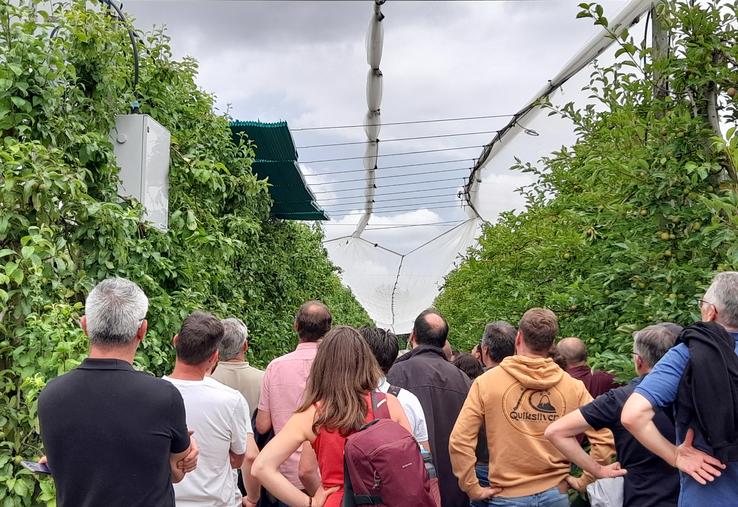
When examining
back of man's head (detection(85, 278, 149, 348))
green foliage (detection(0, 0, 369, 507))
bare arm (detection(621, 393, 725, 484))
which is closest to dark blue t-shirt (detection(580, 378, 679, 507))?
bare arm (detection(621, 393, 725, 484))

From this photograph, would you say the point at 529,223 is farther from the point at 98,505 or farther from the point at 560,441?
the point at 98,505

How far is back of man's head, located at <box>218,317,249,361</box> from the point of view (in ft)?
15.3

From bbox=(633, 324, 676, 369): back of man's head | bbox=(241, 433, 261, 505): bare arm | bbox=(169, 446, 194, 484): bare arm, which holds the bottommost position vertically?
bbox=(241, 433, 261, 505): bare arm

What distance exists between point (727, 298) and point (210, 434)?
6.98ft

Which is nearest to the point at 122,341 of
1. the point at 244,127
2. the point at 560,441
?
the point at 560,441

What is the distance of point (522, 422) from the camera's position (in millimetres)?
3951

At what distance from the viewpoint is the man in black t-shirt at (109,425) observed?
2.52 m

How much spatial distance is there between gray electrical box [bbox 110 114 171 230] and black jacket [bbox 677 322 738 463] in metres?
3.51

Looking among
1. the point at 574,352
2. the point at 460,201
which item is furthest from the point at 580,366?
the point at 460,201

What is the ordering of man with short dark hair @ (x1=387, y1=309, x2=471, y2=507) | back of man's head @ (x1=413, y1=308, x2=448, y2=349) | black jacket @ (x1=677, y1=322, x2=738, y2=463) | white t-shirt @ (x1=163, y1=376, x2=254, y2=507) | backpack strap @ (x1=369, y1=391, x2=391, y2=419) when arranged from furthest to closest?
back of man's head @ (x1=413, y1=308, x2=448, y2=349) < man with short dark hair @ (x1=387, y1=309, x2=471, y2=507) < white t-shirt @ (x1=163, y1=376, x2=254, y2=507) < backpack strap @ (x1=369, y1=391, x2=391, y2=419) < black jacket @ (x1=677, y1=322, x2=738, y2=463)

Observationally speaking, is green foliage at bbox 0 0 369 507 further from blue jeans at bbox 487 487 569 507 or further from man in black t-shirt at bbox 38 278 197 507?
blue jeans at bbox 487 487 569 507

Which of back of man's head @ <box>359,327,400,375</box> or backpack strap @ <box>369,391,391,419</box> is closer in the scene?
backpack strap @ <box>369,391,391,419</box>

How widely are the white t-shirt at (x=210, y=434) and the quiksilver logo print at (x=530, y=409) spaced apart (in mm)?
1394

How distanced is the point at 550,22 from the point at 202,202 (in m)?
5.70
